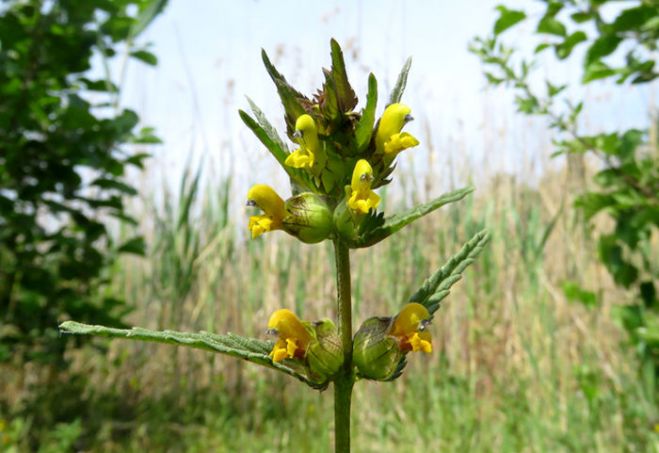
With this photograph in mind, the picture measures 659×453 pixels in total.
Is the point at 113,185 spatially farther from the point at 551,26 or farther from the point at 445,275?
the point at 445,275

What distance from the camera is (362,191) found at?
565 millimetres

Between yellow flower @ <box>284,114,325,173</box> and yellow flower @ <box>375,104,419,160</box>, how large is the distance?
0.22ft

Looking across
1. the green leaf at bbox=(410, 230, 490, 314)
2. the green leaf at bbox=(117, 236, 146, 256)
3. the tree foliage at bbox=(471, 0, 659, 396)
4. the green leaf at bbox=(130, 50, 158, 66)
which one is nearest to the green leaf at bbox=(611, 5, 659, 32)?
the tree foliage at bbox=(471, 0, 659, 396)

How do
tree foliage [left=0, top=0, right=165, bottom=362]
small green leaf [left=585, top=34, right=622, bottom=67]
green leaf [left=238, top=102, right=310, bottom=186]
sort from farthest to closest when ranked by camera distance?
tree foliage [left=0, top=0, right=165, bottom=362], small green leaf [left=585, top=34, right=622, bottom=67], green leaf [left=238, top=102, right=310, bottom=186]

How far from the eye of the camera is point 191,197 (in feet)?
9.55

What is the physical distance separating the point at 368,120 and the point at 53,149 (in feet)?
7.70

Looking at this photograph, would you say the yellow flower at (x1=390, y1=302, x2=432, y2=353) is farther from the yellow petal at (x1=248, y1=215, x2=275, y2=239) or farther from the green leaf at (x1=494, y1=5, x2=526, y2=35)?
the green leaf at (x1=494, y1=5, x2=526, y2=35)

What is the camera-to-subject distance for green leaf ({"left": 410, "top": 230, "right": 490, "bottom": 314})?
2.07 feet

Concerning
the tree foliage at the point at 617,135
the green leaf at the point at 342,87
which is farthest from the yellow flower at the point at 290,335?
the tree foliage at the point at 617,135

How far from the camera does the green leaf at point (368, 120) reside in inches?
21.8

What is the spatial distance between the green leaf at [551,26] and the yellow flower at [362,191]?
149cm

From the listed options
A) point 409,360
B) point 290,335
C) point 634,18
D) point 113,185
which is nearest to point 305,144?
point 290,335

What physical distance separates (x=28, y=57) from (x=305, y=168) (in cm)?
230

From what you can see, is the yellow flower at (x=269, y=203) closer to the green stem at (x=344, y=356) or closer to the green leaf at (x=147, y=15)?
the green stem at (x=344, y=356)
